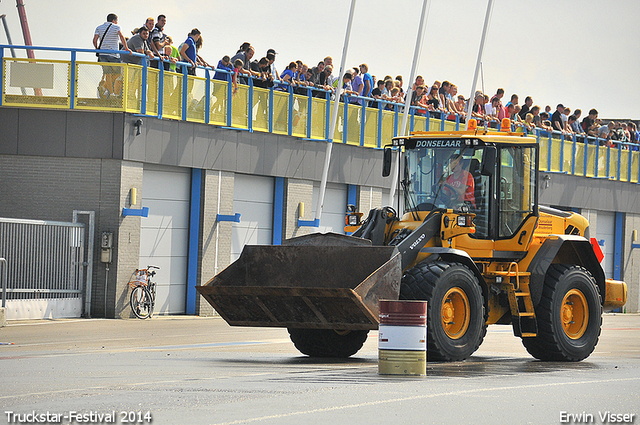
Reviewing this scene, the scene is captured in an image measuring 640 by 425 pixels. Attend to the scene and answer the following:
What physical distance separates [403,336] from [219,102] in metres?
17.7

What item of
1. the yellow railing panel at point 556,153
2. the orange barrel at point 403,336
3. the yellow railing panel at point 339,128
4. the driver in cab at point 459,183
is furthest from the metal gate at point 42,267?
the yellow railing panel at point 556,153

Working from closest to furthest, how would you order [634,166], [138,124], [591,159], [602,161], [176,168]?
1. [138,124]
2. [176,168]
3. [591,159]
4. [602,161]
5. [634,166]

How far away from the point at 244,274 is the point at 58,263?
11.6m

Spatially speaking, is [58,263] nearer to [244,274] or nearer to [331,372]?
[244,274]

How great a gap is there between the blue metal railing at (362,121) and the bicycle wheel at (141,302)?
4202mm

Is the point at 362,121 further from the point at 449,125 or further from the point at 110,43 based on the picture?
the point at 110,43

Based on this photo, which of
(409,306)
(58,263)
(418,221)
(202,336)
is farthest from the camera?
(58,263)

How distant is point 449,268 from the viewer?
1486cm

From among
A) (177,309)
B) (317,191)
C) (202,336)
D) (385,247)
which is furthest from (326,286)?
(317,191)

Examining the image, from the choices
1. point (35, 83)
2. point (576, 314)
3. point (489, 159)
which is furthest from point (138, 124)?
point (576, 314)

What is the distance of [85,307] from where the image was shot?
2698 cm

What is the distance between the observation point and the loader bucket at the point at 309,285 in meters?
14.4

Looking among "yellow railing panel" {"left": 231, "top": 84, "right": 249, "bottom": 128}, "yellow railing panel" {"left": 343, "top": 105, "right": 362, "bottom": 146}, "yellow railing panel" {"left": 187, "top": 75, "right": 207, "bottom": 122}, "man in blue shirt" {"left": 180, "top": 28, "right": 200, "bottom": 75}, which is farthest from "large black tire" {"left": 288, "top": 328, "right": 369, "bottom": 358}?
"yellow railing panel" {"left": 343, "top": 105, "right": 362, "bottom": 146}

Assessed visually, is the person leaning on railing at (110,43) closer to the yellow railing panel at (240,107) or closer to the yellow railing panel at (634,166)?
the yellow railing panel at (240,107)
